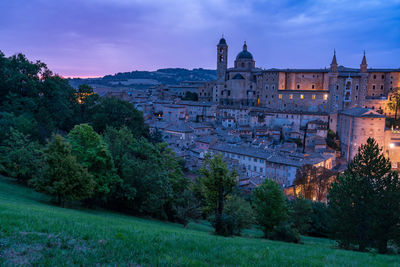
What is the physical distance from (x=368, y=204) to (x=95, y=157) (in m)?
16.7

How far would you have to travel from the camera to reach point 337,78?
225 ft

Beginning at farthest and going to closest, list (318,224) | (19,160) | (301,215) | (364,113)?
1. (364,113)
2. (318,224)
3. (301,215)
4. (19,160)

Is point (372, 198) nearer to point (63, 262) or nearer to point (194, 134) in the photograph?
point (63, 262)

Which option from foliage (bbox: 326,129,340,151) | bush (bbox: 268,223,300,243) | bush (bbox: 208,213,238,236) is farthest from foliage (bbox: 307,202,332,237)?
foliage (bbox: 326,129,340,151)

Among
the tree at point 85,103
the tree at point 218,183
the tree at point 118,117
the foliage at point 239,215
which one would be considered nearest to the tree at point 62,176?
the tree at point 218,183

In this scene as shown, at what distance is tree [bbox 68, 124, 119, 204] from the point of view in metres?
19.5

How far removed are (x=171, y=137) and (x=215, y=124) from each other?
55.5 feet

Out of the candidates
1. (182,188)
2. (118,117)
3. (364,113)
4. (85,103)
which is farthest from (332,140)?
(85,103)

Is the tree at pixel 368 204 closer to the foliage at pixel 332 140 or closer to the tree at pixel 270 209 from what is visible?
the tree at pixel 270 209

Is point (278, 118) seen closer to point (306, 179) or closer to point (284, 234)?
point (306, 179)

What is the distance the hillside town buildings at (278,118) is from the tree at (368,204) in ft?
70.1

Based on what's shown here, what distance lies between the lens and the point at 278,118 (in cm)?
6638

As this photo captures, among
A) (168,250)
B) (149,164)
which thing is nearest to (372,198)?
(168,250)

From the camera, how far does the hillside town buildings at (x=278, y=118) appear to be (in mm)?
46344
